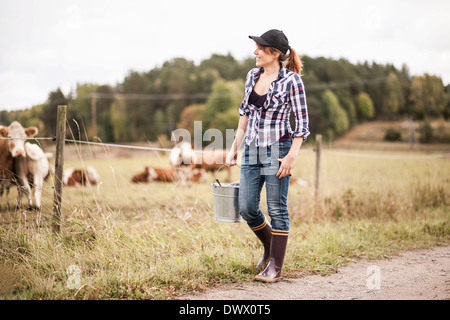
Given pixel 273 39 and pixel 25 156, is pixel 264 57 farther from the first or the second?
pixel 25 156

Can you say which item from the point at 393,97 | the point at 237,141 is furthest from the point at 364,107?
the point at 237,141

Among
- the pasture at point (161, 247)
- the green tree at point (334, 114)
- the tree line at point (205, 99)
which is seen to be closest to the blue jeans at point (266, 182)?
the pasture at point (161, 247)

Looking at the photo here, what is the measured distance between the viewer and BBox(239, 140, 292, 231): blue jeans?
3457 mm

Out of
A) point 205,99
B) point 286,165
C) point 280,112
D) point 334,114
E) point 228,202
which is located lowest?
point 228,202

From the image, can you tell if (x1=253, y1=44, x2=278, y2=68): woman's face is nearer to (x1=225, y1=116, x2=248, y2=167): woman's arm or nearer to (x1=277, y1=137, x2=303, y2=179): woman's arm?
(x1=225, y1=116, x2=248, y2=167): woman's arm

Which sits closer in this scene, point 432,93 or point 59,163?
point 59,163

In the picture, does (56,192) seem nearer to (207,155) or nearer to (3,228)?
(3,228)

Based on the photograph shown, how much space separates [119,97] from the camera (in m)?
62.1

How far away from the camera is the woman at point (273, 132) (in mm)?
3400

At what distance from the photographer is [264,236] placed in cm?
383

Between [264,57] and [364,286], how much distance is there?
6.93ft

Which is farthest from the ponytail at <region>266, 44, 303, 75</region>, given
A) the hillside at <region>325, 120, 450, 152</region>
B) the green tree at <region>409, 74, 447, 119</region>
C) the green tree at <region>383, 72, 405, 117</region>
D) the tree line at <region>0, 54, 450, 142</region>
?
the tree line at <region>0, 54, 450, 142</region>

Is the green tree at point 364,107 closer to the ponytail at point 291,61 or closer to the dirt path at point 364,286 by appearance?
the dirt path at point 364,286
